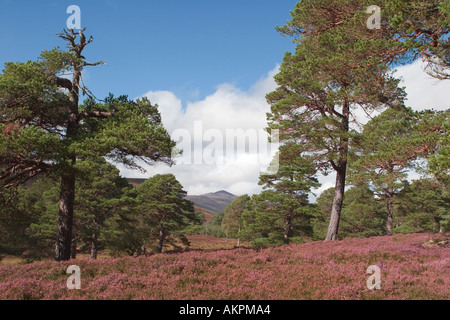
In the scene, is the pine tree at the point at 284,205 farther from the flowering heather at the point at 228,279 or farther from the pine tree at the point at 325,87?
the flowering heather at the point at 228,279

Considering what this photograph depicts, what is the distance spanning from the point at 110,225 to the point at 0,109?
17.4 meters

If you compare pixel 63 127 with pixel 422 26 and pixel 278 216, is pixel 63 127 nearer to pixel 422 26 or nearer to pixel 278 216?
pixel 422 26

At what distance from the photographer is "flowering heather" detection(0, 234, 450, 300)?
226 inches

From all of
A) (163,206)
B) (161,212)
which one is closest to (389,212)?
(163,206)

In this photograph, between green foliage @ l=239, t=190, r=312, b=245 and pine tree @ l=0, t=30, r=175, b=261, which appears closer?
pine tree @ l=0, t=30, r=175, b=261

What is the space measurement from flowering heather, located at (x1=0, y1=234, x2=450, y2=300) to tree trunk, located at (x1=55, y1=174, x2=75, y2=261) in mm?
3218

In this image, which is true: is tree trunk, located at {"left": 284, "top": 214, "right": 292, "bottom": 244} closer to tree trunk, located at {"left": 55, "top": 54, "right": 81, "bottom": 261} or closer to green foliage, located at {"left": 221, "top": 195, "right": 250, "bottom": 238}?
tree trunk, located at {"left": 55, "top": 54, "right": 81, "bottom": 261}

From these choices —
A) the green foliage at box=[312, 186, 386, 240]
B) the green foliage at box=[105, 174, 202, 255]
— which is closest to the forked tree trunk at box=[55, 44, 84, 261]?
the green foliage at box=[105, 174, 202, 255]

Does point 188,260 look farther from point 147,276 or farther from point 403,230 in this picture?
point 403,230

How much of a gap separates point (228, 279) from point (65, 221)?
8553 millimetres

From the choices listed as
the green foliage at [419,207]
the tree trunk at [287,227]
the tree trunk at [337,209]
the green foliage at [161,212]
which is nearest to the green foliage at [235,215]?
the green foliage at [161,212]

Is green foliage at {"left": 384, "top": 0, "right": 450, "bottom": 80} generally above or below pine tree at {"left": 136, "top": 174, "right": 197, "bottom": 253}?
above

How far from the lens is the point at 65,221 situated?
1181cm

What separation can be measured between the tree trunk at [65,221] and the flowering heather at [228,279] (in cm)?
322
